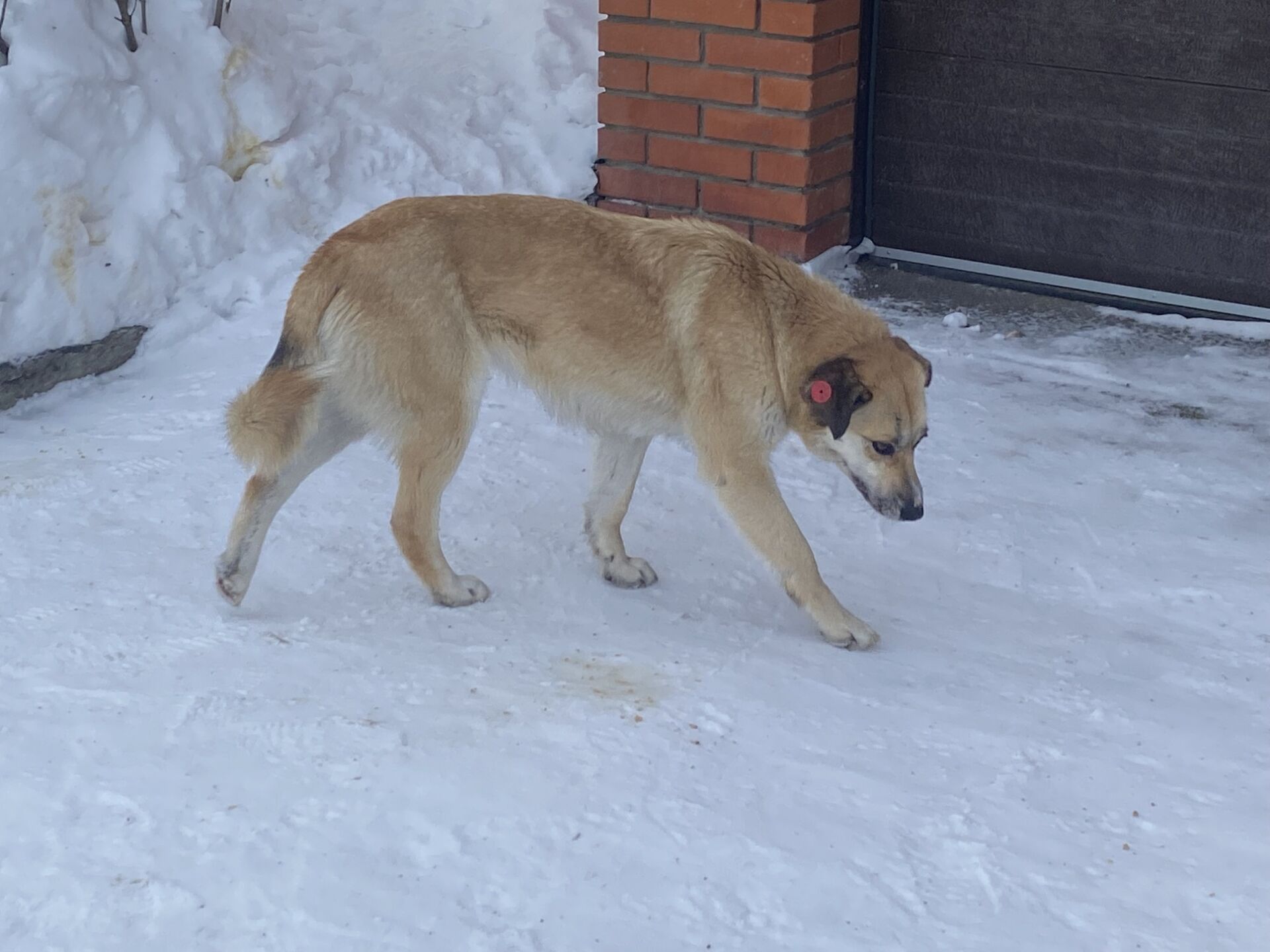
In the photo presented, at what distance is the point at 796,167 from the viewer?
5.94 meters

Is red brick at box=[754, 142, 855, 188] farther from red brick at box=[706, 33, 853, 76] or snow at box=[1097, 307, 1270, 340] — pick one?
snow at box=[1097, 307, 1270, 340]

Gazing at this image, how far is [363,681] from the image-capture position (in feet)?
11.1

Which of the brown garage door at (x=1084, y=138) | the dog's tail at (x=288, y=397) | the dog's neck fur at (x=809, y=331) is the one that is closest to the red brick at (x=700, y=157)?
the brown garage door at (x=1084, y=138)

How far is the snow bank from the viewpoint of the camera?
5078mm

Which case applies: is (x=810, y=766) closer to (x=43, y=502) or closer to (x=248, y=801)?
(x=248, y=801)

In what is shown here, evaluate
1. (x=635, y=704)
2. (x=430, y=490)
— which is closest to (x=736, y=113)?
(x=430, y=490)

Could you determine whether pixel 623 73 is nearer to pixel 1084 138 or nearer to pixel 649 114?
pixel 649 114

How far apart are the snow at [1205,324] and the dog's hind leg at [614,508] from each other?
2.81 m

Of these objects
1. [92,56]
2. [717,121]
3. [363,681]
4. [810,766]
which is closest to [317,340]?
[363,681]

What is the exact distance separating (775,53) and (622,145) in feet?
2.82

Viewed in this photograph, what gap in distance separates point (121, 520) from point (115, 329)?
51.2 inches

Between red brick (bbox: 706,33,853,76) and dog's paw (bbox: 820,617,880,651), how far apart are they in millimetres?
2934

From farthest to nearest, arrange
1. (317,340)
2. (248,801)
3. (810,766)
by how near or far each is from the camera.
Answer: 1. (317,340)
2. (810,766)
3. (248,801)

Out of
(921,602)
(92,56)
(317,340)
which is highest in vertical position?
(92,56)
